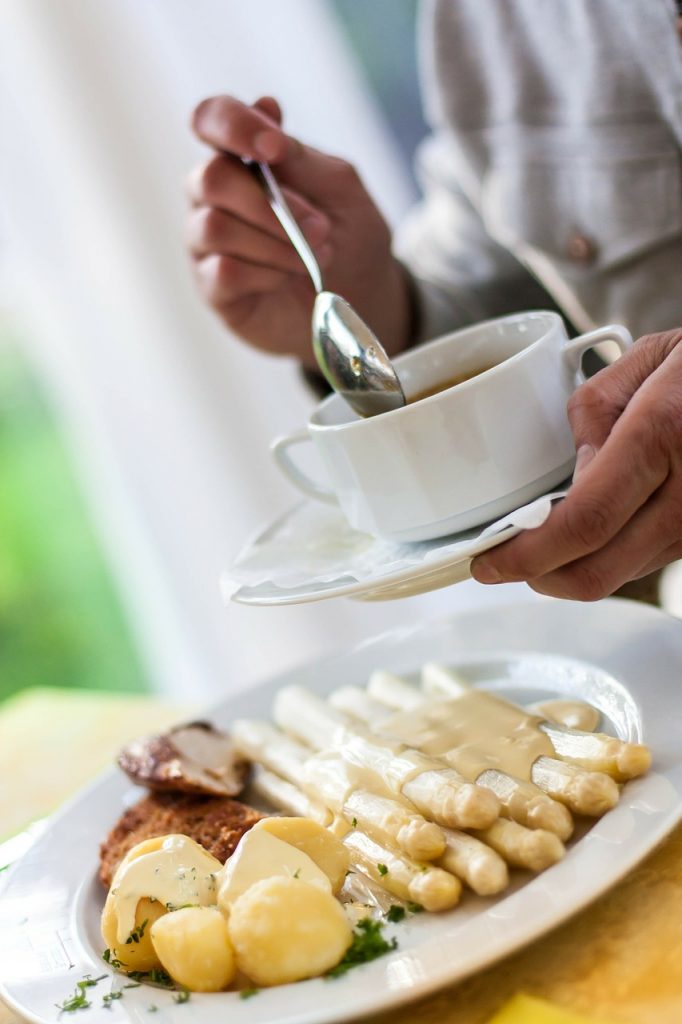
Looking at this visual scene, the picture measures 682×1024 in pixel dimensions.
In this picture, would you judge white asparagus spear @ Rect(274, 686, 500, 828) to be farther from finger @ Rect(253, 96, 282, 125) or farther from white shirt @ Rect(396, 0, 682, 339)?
white shirt @ Rect(396, 0, 682, 339)

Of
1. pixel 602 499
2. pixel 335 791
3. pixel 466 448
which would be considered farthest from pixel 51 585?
pixel 602 499

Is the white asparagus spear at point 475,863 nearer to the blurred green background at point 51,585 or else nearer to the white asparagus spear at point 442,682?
the white asparagus spear at point 442,682

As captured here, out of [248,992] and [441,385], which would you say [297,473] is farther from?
[248,992]

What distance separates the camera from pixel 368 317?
1.51 metres

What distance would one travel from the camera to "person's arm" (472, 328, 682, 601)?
0.72 metres

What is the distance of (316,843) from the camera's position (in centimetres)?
78

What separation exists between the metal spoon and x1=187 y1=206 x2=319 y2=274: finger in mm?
224

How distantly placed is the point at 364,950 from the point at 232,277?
803 millimetres

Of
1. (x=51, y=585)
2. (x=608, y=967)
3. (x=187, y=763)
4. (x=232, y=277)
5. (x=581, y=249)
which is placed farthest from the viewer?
(x=51, y=585)

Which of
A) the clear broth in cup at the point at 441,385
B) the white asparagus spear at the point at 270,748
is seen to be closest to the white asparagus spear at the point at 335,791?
the white asparagus spear at the point at 270,748

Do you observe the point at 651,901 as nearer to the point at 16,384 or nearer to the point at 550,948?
the point at 550,948

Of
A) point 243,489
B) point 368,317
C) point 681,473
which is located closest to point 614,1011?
point 681,473

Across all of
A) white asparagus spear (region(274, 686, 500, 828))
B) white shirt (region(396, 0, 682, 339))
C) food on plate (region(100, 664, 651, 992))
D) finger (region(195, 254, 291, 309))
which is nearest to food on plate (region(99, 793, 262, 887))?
food on plate (region(100, 664, 651, 992))

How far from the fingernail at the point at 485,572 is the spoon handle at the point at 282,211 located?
1.22ft
